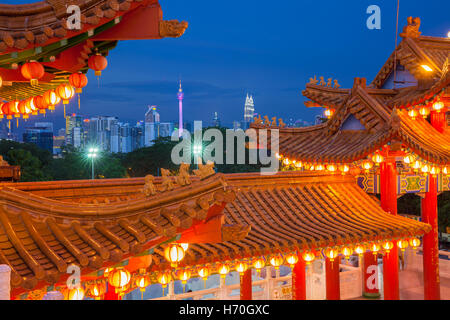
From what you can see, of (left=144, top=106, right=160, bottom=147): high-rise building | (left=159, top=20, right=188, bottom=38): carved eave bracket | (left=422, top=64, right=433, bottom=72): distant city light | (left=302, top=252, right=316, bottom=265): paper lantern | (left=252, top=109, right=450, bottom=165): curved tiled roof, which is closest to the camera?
(left=159, top=20, right=188, bottom=38): carved eave bracket

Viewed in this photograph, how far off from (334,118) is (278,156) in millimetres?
1504

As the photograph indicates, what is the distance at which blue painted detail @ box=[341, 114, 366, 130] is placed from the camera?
1005cm

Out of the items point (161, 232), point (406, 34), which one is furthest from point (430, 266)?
point (161, 232)

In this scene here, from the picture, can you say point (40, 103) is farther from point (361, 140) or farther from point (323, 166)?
Answer: point (361, 140)

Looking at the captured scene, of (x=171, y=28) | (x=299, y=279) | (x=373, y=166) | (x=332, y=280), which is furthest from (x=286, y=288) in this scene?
(x=171, y=28)

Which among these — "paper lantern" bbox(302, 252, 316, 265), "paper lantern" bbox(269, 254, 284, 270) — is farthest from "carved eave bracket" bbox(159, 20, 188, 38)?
"paper lantern" bbox(302, 252, 316, 265)

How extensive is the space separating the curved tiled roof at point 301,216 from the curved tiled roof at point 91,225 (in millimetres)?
2393

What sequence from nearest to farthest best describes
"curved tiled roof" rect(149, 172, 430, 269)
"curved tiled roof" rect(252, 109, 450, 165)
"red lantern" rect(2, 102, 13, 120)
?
"curved tiled roof" rect(149, 172, 430, 269), "red lantern" rect(2, 102, 13, 120), "curved tiled roof" rect(252, 109, 450, 165)

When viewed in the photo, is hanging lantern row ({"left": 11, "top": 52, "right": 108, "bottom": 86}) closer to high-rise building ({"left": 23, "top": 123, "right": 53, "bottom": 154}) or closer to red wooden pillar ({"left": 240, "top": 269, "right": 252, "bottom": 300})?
red wooden pillar ({"left": 240, "top": 269, "right": 252, "bottom": 300})

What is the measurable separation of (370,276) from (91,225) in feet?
30.0

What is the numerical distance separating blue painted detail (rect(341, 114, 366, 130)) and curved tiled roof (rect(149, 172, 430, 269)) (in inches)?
43.1

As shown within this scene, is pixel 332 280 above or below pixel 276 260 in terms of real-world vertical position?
below

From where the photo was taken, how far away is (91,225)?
4.25m

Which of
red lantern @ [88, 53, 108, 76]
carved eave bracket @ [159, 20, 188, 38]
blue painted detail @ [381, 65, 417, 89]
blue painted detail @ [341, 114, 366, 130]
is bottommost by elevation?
red lantern @ [88, 53, 108, 76]
